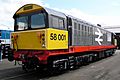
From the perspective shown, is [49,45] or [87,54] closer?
[49,45]

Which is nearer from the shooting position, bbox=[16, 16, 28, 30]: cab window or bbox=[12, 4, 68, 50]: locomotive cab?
bbox=[12, 4, 68, 50]: locomotive cab

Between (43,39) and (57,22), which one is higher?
(57,22)

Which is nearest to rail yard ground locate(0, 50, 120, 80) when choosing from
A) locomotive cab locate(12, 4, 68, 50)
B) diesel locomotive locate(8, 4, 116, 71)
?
diesel locomotive locate(8, 4, 116, 71)

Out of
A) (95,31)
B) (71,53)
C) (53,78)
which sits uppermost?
(95,31)

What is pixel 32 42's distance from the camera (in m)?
11.3

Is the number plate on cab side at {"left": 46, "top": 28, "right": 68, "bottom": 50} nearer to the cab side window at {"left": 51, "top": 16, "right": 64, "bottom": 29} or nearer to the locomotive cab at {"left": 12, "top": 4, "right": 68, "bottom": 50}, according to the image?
the locomotive cab at {"left": 12, "top": 4, "right": 68, "bottom": 50}

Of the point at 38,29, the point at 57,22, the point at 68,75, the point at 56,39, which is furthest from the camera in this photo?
the point at 68,75

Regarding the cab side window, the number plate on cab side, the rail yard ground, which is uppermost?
the cab side window

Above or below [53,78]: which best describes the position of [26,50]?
above

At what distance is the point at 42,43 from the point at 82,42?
16.4 ft

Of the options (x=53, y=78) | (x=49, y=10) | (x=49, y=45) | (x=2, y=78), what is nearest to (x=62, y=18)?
(x=49, y=10)

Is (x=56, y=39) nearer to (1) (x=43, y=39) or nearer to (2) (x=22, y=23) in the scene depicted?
(1) (x=43, y=39)

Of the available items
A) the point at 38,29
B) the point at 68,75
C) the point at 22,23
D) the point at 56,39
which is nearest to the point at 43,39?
the point at 38,29

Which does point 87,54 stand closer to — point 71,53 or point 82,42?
point 82,42
